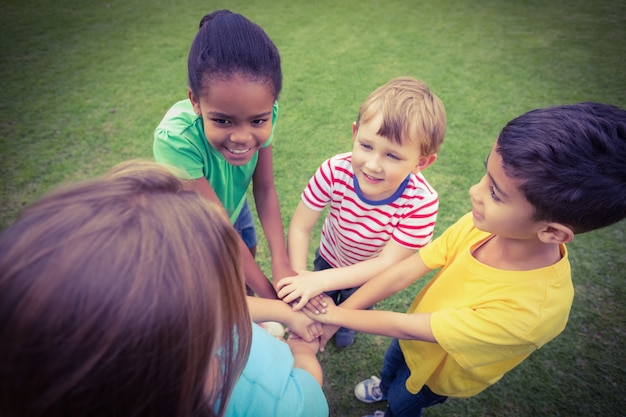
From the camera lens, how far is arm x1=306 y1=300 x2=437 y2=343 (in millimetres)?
1200

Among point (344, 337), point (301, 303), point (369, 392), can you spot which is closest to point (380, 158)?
point (301, 303)

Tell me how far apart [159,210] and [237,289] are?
231mm

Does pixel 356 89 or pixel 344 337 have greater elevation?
pixel 356 89

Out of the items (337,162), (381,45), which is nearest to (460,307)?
(337,162)

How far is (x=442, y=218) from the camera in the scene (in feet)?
10.1

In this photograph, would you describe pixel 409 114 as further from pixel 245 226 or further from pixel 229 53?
pixel 245 226

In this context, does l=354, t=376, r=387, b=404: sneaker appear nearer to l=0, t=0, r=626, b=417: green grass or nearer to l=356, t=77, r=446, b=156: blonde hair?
l=0, t=0, r=626, b=417: green grass

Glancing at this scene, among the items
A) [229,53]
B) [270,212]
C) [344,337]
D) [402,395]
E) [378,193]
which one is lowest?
[344,337]

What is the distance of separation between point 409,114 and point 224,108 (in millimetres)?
723

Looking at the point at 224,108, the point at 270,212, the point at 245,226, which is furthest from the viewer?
the point at 245,226

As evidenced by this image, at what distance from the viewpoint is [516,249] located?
1148mm

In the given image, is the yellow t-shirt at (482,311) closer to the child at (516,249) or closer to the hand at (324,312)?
the child at (516,249)

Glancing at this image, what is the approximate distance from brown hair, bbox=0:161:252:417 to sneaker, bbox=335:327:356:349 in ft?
5.47

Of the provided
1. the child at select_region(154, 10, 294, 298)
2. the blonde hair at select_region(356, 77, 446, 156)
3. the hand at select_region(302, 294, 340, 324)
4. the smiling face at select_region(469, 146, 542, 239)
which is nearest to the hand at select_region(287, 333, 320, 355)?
the hand at select_region(302, 294, 340, 324)
